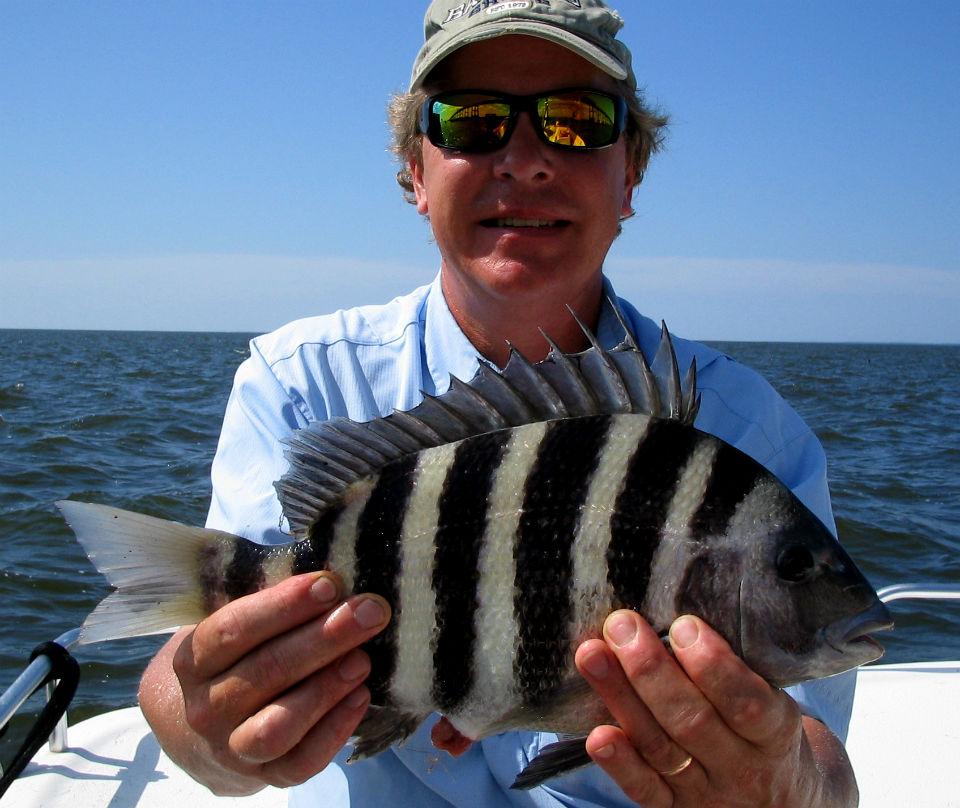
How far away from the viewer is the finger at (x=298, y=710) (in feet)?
5.14

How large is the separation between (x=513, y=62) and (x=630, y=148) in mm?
546

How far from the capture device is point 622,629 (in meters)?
1.44

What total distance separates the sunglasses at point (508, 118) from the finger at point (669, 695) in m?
1.37

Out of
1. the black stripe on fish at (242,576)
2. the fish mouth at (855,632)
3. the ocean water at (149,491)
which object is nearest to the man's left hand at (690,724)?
the fish mouth at (855,632)

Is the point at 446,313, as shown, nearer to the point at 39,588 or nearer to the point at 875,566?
the point at 39,588

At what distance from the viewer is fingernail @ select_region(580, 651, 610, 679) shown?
145 cm

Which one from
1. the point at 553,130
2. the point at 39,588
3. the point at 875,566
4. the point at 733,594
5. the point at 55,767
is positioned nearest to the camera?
the point at 733,594

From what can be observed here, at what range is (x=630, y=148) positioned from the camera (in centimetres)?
269

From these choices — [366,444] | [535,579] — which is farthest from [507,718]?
[366,444]

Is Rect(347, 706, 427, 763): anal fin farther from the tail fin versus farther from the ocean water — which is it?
the ocean water

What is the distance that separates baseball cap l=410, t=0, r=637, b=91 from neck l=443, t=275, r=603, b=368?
0.63 metres

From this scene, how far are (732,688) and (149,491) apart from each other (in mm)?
10607

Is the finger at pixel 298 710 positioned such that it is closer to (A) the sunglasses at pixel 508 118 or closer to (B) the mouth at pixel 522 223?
(B) the mouth at pixel 522 223

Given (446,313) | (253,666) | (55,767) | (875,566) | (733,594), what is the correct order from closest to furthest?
(733,594) → (253,666) → (446,313) → (55,767) → (875,566)
